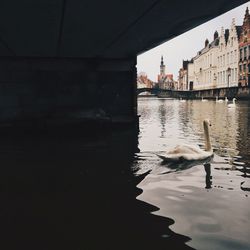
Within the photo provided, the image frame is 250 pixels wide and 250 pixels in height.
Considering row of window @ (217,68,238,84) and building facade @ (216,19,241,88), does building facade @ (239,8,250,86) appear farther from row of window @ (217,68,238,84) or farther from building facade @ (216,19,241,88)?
row of window @ (217,68,238,84)

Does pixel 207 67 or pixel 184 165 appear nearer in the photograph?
pixel 184 165

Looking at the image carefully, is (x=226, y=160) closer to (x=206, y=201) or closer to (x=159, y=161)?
(x=159, y=161)

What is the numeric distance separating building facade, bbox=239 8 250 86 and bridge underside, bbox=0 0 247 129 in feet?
169

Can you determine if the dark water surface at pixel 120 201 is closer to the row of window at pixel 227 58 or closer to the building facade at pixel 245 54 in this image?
the building facade at pixel 245 54

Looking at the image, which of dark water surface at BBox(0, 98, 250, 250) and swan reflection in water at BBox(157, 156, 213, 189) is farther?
swan reflection in water at BBox(157, 156, 213, 189)

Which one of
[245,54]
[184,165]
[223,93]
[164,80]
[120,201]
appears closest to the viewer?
[120,201]

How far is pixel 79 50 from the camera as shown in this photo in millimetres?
12789

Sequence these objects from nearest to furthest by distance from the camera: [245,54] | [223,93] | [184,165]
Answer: [184,165]
[223,93]
[245,54]

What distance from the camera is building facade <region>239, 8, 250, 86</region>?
6236 centimetres

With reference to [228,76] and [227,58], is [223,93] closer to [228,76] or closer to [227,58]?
[228,76]

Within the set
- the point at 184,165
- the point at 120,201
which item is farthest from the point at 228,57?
the point at 120,201

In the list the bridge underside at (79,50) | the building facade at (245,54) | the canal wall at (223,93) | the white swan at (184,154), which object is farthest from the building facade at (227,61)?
the white swan at (184,154)

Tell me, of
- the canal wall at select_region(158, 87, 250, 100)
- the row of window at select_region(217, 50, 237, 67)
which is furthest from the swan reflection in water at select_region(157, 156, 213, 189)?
the row of window at select_region(217, 50, 237, 67)

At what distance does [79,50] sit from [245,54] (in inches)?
2356
